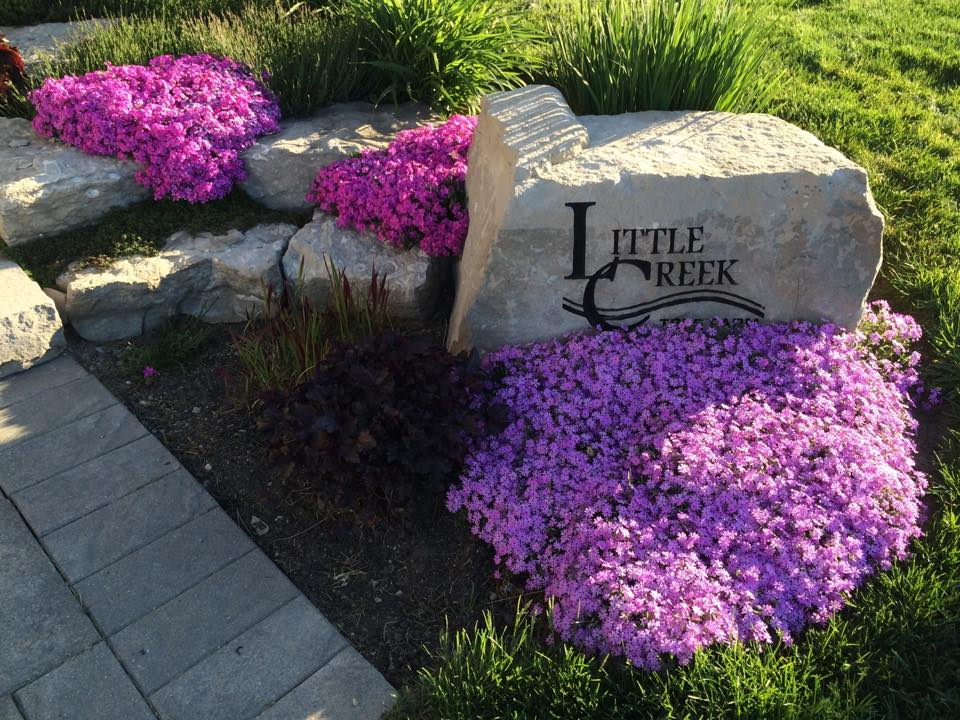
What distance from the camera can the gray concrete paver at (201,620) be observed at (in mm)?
2830

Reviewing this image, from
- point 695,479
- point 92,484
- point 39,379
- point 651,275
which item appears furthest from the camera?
point 39,379

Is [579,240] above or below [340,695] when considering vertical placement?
above

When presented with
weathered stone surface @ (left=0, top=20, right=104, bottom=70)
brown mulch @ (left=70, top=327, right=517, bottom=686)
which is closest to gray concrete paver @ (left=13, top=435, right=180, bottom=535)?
brown mulch @ (left=70, top=327, right=517, bottom=686)

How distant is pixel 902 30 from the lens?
7387 millimetres

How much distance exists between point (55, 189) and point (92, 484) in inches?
83.1

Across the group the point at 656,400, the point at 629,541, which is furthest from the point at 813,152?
the point at 629,541

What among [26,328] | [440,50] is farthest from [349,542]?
[440,50]

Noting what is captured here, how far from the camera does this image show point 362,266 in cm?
442

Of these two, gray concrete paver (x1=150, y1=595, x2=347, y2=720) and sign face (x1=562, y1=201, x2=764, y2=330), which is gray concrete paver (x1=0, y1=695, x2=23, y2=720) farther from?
sign face (x1=562, y1=201, x2=764, y2=330)

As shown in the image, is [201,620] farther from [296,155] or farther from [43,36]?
[43,36]

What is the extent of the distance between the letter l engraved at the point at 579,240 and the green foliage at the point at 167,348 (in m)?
2.06

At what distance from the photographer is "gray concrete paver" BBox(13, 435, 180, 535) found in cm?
338

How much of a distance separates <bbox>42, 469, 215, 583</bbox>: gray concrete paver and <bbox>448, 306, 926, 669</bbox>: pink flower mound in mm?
1171

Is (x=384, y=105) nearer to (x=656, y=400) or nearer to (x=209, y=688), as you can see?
(x=656, y=400)
